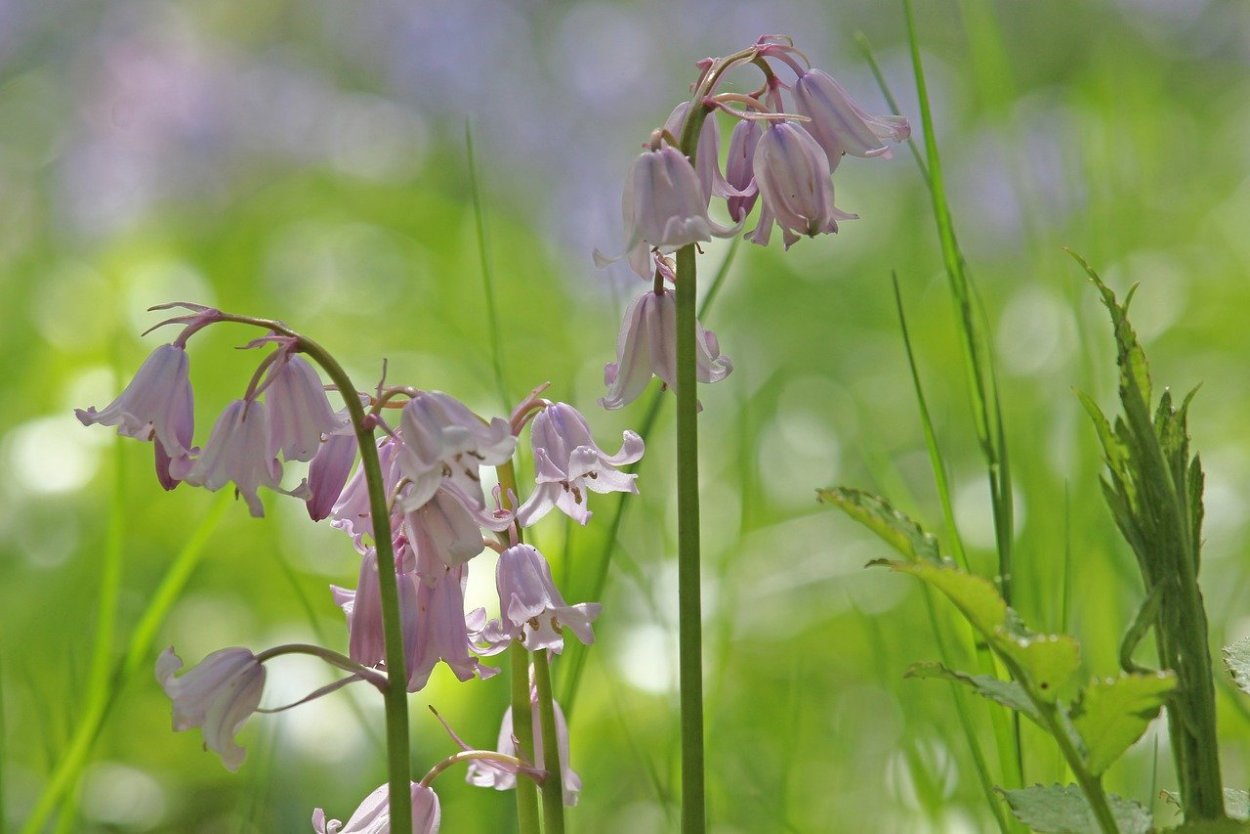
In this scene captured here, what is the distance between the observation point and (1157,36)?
5.16 m

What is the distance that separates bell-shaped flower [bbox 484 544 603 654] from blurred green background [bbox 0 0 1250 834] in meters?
0.40

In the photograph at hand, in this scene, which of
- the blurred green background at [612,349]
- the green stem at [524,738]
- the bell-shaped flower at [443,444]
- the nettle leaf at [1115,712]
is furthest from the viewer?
the blurred green background at [612,349]

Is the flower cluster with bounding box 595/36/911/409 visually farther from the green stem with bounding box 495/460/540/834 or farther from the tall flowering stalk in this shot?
the green stem with bounding box 495/460/540/834

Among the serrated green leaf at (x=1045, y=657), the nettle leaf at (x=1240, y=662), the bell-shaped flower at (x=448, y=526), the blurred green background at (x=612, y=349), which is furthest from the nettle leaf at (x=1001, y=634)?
the blurred green background at (x=612, y=349)

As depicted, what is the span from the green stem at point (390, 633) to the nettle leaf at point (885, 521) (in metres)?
0.21

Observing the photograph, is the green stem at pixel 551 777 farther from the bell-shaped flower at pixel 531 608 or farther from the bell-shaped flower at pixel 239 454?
the bell-shaped flower at pixel 239 454

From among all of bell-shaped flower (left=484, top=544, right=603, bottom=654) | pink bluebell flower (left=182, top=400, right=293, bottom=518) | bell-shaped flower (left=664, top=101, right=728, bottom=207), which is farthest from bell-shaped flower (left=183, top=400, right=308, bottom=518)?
bell-shaped flower (left=664, top=101, right=728, bottom=207)

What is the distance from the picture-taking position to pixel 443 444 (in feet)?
2.17

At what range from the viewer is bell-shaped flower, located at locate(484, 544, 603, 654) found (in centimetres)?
74

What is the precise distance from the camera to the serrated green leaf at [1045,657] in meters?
0.56

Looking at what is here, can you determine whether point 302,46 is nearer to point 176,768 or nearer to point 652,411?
point 176,768

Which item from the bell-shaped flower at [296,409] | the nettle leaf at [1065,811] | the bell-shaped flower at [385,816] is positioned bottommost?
the bell-shaped flower at [385,816]

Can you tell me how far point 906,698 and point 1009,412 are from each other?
46.8 inches

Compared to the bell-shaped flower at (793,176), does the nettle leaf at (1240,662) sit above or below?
below
